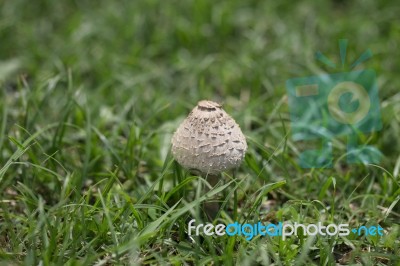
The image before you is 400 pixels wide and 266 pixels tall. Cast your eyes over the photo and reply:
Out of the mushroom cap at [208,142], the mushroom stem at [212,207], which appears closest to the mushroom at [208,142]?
the mushroom cap at [208,142]

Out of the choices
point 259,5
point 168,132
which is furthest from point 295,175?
point 259,5

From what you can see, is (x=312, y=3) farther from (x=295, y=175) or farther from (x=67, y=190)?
(x=67, y=190)

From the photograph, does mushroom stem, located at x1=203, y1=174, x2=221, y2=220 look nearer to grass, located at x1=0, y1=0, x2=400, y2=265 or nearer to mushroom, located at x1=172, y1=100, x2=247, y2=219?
grass, located at x1=0, y1=0, x2=400, y2=265

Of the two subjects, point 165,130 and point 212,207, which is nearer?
point 212,207

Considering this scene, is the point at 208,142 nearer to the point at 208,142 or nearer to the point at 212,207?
the point at 208,142

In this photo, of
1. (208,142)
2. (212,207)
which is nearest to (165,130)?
(212,207)

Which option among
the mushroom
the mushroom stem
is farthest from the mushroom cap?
the mushroom stem
